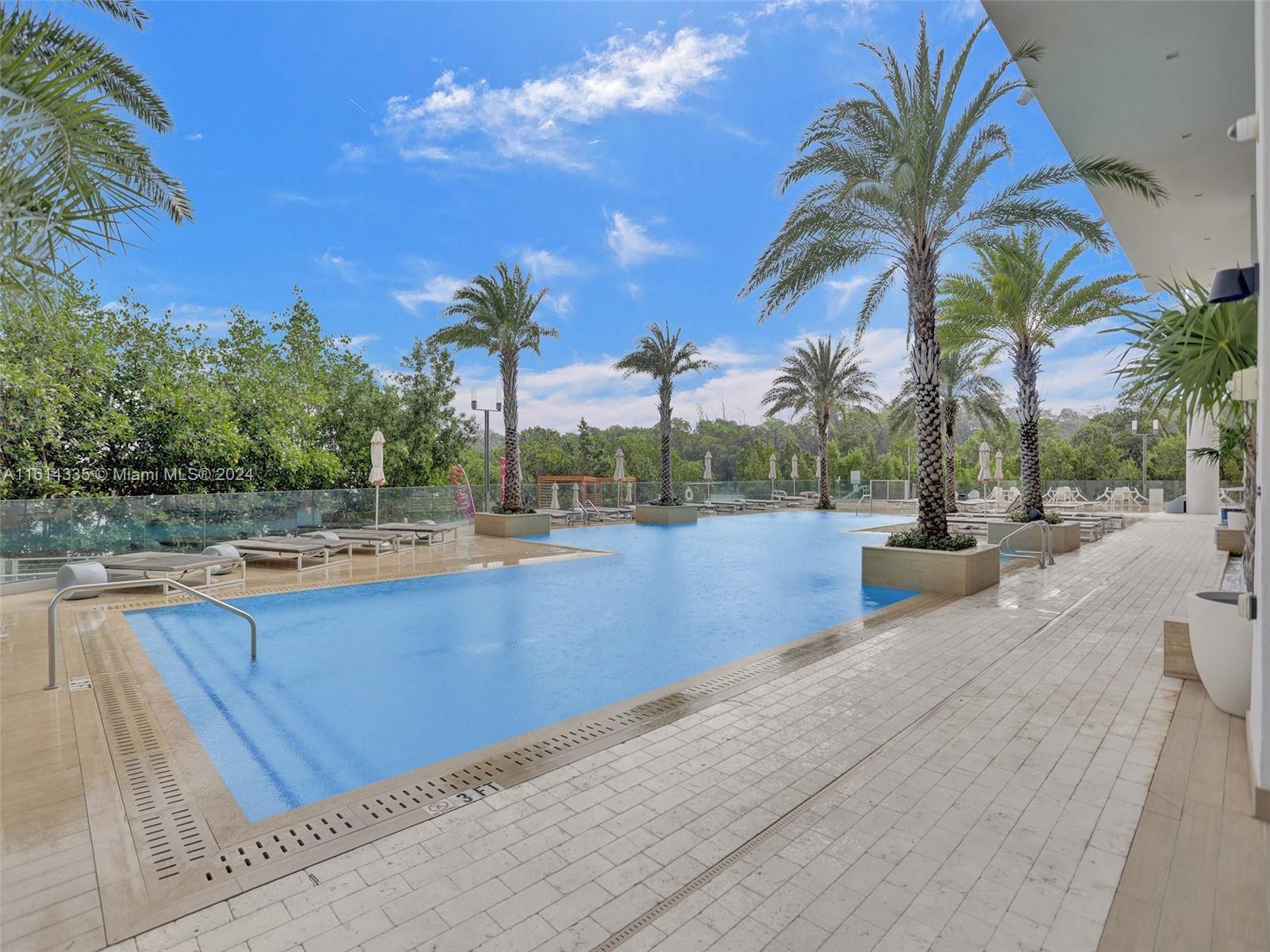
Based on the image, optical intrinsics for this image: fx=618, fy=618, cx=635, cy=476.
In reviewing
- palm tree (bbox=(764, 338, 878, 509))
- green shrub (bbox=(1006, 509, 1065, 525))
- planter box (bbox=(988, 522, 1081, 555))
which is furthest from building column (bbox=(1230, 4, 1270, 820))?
palm tree (bbox=(764, 338, 878, 509))

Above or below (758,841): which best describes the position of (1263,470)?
above

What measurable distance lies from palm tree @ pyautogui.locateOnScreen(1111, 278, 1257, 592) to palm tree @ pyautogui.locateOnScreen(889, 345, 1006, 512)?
12.4 meters

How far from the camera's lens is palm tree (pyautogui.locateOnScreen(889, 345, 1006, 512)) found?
17.9 meters

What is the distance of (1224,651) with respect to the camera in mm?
3896

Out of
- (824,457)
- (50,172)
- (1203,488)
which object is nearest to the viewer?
(50,172)

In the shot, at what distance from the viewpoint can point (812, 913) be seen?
7.37ft

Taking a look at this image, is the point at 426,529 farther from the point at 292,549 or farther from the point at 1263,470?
the point at 1263,470

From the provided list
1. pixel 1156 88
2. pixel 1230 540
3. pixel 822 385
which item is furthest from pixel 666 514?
pixel 1156 88

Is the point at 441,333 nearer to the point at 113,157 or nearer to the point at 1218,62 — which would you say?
the point at 113,157

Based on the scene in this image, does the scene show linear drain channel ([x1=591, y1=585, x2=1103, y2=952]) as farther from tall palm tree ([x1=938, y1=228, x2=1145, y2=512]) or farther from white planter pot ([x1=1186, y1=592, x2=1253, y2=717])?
tall palm tree ([x1=938, y1=228, x2=1145, y2=512])

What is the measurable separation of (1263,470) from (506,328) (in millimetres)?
16302

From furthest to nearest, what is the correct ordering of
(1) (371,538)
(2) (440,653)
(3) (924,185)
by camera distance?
(1) (371,538) < (3) (924,185) < (2) (440,653)

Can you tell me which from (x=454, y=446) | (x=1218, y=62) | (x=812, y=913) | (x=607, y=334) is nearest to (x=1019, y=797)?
(x=812, y=913)

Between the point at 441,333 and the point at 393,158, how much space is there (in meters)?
41.4
